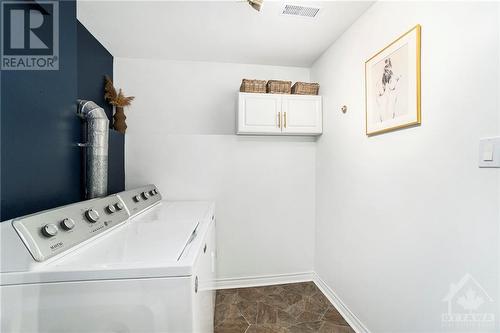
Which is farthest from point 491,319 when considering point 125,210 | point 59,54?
point 59,54

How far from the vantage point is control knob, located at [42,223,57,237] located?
0.84 meters

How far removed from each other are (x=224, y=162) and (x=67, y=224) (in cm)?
163

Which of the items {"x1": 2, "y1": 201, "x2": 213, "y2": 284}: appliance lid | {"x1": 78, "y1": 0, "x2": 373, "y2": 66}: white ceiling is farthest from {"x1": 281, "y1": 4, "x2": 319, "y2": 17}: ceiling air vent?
{"x1": 2, "y1": 201, "x2": 213, "y2": 284}: appliance lid

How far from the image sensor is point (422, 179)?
123 cm

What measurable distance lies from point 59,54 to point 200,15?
1025mm

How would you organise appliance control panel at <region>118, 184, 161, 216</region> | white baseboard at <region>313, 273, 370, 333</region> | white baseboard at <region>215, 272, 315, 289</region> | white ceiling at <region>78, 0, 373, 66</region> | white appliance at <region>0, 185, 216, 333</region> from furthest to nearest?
1. white baseboard at <region>215, 272, 315, 289</region>
2. white baseboard at <region>313, 273, 370, 333</region>
3. white ceiling at <region>78, 0, 373, 66</region>
4. appliance control panel at <region>118, 184, 161, 216</region>
5. white appliance at <region>0, 185, 216, 333</region>

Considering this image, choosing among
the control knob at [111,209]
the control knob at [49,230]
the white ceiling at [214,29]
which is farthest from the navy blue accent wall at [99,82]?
the control knob at [49,230]

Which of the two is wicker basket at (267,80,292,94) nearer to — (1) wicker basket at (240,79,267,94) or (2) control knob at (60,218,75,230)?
(1) wicker basket at (240,79,267,94)

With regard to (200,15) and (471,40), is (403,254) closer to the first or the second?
(471,40)

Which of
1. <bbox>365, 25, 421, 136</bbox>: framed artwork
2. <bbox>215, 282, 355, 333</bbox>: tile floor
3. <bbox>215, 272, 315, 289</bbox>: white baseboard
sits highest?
<bbox>365, 25, 421, 136</bbox>: framed artwork

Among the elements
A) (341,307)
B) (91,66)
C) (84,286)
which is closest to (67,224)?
(84,286)

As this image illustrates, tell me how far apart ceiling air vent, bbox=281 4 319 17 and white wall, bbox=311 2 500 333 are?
393 millimetres

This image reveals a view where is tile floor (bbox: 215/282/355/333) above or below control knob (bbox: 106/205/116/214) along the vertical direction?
below

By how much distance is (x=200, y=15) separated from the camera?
5.68ft
